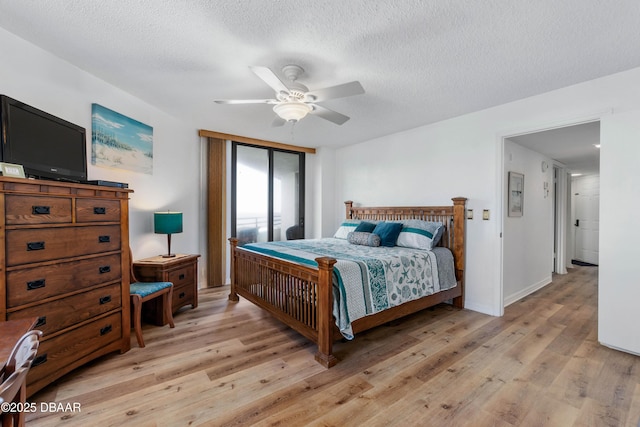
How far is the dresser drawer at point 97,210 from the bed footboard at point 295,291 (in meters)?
1.40

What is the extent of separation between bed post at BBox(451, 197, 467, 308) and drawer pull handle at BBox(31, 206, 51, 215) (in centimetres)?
382

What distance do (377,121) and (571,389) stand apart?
10.6 feet

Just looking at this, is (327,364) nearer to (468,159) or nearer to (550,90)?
(468,159)

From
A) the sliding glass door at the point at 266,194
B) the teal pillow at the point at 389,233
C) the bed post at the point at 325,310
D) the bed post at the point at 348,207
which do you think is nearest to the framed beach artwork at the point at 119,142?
the sliding glass door at the point at 266,194

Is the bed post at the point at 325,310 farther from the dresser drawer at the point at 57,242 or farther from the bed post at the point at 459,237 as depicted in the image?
the bed post at the point at 459,237

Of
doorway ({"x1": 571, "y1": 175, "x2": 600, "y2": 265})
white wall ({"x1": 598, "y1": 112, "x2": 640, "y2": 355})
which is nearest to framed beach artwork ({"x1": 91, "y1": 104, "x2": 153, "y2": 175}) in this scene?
white wall ({"x1": 598, "y1": 112, "x2": 640, "y2": 355})

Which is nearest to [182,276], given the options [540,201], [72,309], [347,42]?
[72,309]

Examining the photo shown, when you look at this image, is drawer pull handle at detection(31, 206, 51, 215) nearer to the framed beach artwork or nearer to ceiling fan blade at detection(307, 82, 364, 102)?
the framed beach artwork

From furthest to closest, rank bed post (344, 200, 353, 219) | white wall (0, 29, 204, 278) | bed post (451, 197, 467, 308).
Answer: bed post (344, 200, 353, 219) → bed post (451, 197, 467, 308) → white wall (0, 29, 204, 278)

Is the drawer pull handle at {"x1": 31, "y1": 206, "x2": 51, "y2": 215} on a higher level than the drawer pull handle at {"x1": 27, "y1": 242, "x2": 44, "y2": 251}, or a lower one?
higher

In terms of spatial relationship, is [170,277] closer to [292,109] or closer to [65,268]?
[65,268]

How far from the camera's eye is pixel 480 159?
133 inches

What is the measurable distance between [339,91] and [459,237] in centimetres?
243

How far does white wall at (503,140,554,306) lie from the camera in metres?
3.67
